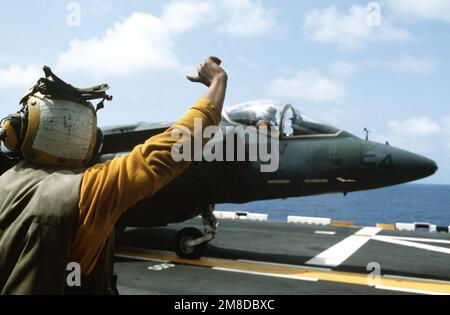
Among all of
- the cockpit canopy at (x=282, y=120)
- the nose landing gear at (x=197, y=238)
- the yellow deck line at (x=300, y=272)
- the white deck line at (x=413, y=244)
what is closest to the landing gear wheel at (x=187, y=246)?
the nose landing gear at (x=197, y=238)

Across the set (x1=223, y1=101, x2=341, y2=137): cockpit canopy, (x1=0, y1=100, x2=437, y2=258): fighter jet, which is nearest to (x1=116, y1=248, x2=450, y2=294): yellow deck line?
(x1=0, y1=100, x2=437, y2=258): fighter jet

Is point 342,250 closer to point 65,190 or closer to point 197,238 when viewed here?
point 197,238

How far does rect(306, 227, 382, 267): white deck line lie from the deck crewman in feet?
28.5

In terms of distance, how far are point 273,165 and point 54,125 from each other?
22.4ft

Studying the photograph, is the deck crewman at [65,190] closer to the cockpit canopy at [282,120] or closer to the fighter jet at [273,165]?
the fighter jet at [273,165]

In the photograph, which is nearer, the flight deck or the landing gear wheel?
the flight deck

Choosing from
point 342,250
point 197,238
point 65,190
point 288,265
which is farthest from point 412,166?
point 65,190

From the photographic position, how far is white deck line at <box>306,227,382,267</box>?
965 cm

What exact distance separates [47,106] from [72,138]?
0.17 m

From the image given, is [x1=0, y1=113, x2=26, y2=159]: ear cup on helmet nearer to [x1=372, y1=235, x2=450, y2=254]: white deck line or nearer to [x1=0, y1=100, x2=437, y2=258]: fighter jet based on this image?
[x1=0, y1=100, x2=437, y2=258]: fighter jet

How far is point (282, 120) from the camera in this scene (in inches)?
319

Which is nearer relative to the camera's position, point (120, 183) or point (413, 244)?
point (120, 183)

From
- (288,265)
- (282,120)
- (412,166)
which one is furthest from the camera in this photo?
(288,265)

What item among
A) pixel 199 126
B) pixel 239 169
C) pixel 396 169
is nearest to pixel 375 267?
pixel 396 169
